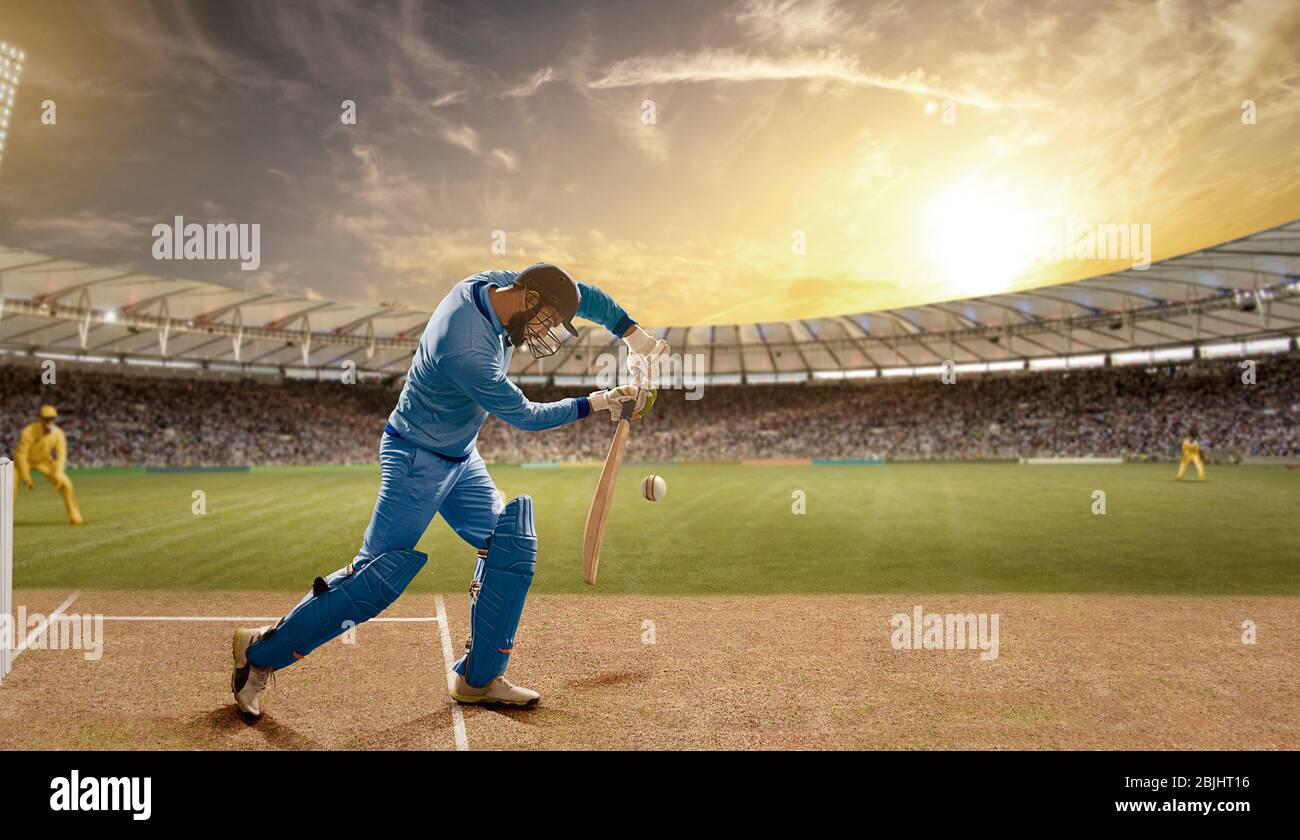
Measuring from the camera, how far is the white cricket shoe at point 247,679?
12.7 ft

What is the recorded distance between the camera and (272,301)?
36.6 meters

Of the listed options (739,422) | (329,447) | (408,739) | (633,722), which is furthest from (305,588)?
(739,422)

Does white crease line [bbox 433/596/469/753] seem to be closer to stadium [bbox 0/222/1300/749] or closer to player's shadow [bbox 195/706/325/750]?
stadium [bbox 0/222/1300/749]

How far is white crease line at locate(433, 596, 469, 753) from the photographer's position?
364cm

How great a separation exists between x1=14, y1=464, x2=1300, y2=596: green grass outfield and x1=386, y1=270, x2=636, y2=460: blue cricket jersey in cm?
435

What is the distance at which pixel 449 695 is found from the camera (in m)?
4.37

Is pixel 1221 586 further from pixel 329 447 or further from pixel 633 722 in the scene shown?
pixel 329 447

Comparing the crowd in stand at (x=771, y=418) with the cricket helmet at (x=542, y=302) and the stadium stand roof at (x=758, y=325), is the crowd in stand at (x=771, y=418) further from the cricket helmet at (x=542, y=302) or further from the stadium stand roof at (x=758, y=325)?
the cricket helmet at (x=542, y=302)

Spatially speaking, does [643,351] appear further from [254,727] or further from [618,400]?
[254,727]

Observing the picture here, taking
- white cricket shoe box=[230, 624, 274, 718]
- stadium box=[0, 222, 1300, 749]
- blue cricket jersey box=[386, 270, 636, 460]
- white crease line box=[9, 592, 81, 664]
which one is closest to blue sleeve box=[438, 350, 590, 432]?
blue cricket jersey box=[386, 270, 636, 460]

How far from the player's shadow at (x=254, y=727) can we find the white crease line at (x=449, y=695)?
0.72m

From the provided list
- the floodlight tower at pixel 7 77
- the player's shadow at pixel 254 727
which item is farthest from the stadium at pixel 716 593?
the floodlight tower at pixel 7 77

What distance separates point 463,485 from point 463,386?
827 mm

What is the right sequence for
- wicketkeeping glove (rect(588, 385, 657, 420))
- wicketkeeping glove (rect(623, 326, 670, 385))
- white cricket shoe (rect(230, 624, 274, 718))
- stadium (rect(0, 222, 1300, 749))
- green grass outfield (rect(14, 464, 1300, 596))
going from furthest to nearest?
green grass outfield (rect(14, 464, 1300, 596))
stadium (rect(0, 222, 1300, 749))
wicketkeeping glove (rect(623, 326, 670, 385))
wicketkeeping glove (rect(588, 385, 657, 420))
white cricket shoe (rect(230, 624, 274, 718))
